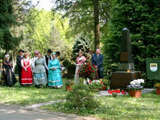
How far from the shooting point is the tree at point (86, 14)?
17266 mm

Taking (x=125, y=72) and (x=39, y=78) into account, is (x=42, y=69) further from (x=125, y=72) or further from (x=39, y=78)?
(x=125, y=72)

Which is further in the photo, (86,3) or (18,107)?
(86,3)

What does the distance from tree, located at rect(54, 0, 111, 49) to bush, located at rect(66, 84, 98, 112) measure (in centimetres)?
1075

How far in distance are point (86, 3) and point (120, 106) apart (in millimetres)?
12297

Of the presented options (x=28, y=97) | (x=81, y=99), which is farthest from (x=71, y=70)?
(x=81, y=99)

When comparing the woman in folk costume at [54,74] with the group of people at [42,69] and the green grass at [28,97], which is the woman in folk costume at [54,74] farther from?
the green grass at [28,97]

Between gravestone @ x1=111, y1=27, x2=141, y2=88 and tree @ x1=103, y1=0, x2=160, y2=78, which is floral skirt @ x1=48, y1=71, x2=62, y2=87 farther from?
tree @ x1=103, y1=0, x2=160, y2=78

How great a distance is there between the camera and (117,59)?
46.5 ft

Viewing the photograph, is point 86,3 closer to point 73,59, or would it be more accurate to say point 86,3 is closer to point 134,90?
point 73,59

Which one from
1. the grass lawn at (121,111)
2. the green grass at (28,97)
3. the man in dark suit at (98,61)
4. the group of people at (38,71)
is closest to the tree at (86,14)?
the man in dark suit at (98,61)

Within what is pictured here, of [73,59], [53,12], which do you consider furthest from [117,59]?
[73,59]

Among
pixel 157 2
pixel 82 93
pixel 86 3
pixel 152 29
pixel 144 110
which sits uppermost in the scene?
pixel 86 3

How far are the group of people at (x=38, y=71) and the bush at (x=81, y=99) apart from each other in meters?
5.94

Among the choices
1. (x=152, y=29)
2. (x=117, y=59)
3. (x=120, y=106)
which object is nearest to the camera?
(x=120, y=106)
